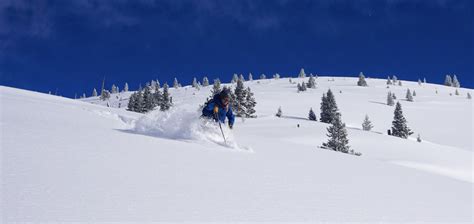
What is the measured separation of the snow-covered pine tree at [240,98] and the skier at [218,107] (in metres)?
41.9

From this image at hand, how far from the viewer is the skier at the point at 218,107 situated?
943 cm

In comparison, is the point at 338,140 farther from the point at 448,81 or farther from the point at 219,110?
the point at 448,81

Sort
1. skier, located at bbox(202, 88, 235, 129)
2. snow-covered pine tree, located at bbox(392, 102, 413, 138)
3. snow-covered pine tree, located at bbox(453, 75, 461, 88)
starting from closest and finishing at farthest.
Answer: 1. skier, located at bbox(202, 88, 235, 129)
2. snow-covered pine tree, located at bbox(392, 102, 413, 138)
3. snow-covered pine tree, located at bbox(453, 75, 461, 88)

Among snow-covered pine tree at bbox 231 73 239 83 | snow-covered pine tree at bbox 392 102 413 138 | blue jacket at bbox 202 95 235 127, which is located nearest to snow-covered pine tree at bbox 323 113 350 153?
blue jacket at bbox 202 95 235 127

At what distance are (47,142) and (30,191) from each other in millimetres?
2812

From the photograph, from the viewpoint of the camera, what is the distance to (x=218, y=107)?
31.8ft

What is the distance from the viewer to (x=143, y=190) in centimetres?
411

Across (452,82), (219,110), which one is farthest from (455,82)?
(219,110)

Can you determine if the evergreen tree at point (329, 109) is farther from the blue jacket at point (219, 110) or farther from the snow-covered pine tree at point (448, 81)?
the snow-covered pine tree at point (448, 81)

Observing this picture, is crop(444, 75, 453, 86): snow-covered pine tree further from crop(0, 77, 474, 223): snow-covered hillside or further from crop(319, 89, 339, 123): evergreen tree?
crop(0, 77, 474, 223): snow-covered hillside

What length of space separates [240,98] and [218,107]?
42.9m

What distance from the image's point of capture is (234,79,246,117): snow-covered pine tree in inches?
2039

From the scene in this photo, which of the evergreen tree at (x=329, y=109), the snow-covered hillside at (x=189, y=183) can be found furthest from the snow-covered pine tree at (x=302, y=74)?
the snow-covered hillside at (x=189, y=183)

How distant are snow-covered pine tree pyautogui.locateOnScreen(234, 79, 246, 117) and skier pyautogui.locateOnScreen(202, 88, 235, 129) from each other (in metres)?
41.9
